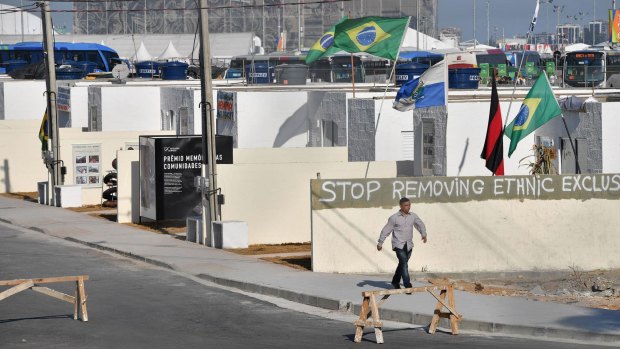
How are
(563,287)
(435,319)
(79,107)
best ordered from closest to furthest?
(435,319) < (563,287) < (79,107)

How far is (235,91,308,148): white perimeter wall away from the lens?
135 ft

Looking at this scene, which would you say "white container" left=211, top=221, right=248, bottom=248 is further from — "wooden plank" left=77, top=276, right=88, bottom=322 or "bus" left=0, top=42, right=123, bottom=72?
"bus" left=0, top=42, right=123, bottom=72

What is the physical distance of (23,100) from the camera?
58.4 metres

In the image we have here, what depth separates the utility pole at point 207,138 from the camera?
93.9ft

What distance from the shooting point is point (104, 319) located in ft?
60.1

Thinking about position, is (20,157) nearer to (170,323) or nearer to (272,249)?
(272,249)

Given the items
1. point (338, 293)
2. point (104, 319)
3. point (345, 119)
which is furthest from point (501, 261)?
point (345, 119)

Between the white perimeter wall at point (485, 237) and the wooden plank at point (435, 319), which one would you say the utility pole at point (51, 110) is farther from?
the wooden plank at point (435, 319)

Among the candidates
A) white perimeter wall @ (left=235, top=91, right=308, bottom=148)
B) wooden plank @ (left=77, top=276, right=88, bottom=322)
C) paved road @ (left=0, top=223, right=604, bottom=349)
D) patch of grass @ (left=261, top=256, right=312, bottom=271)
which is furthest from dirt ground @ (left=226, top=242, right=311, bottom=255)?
white perimeter wall @ (left=235, top=91, right=308, bottom=148)

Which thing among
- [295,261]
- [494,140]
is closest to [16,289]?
[295,261]

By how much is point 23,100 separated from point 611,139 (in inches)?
1442

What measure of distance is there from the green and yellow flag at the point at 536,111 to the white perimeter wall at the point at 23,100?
34.1 metres

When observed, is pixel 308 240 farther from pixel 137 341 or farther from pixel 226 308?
pixel 137 341

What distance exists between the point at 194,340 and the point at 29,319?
3.03 metres
